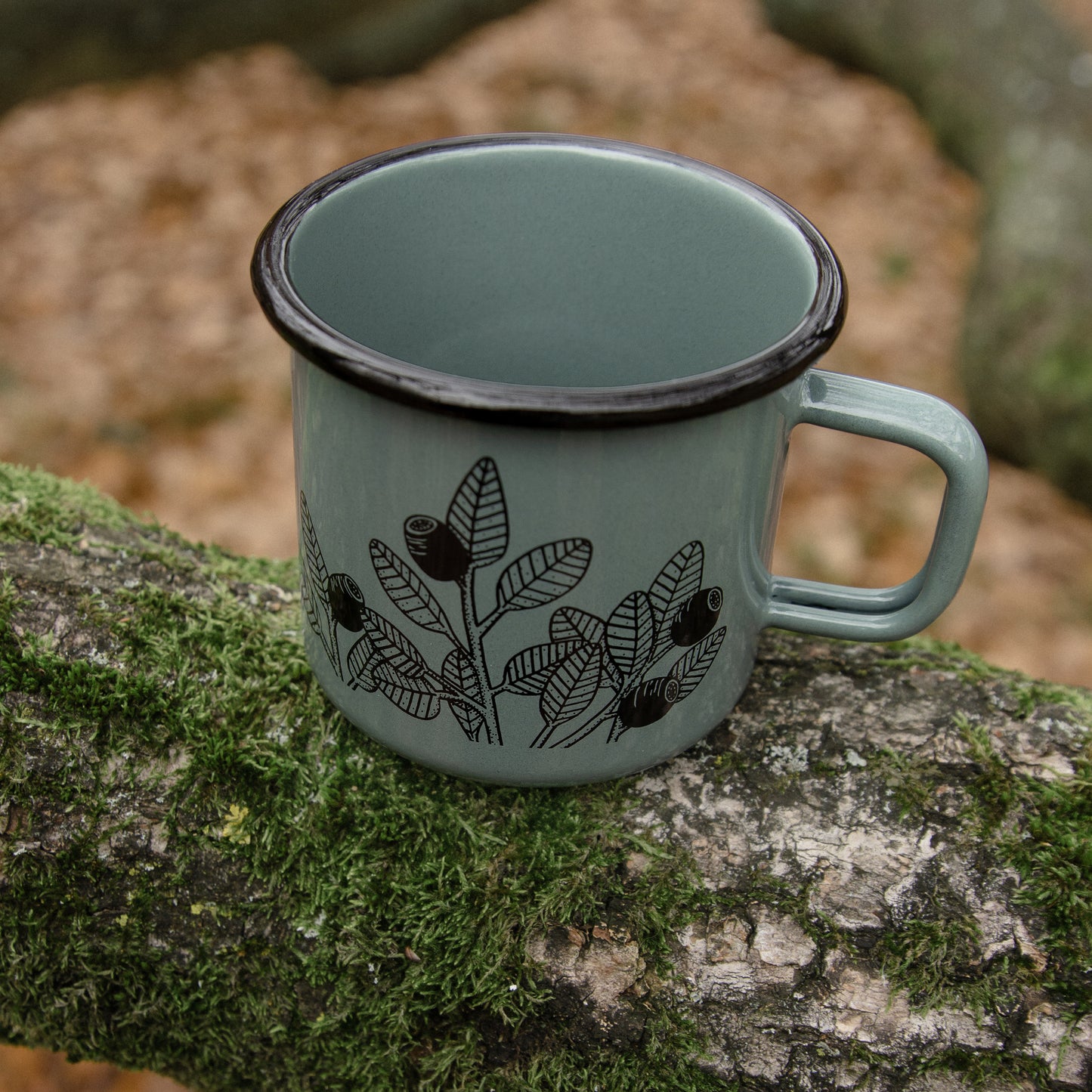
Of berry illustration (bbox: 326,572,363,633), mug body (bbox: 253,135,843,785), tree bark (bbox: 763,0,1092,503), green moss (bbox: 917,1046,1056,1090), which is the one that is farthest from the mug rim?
tree bark (bbox: 763,0,1092,503)

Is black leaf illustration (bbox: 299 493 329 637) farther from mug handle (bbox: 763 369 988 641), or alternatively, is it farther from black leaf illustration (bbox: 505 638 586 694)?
mug handle (bbox: 763 369 988 641)

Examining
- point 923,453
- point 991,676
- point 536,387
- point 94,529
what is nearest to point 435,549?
point 536,387

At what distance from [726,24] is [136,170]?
2594mm

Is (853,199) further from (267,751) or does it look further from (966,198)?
(267,751)

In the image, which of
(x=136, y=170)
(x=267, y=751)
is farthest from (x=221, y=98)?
(x=267, y=751)

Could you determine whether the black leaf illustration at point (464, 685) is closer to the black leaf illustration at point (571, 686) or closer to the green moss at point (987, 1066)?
the black leaf illustration at point (571, 686)

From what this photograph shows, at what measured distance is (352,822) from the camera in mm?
1075

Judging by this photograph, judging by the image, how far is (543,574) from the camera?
0.89 metres

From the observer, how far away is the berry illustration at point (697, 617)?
3.19ft

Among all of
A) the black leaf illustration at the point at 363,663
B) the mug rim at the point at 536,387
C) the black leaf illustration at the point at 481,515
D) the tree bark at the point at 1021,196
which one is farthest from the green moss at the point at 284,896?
the tree bark at the point at 1021,196

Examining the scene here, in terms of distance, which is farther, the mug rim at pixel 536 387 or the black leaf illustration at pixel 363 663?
the black leaf illustration at pixel 363 663

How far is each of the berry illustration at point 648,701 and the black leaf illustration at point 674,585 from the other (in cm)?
4

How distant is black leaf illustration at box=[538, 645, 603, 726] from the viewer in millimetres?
953

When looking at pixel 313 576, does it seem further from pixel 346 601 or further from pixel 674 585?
pixel 674 585
